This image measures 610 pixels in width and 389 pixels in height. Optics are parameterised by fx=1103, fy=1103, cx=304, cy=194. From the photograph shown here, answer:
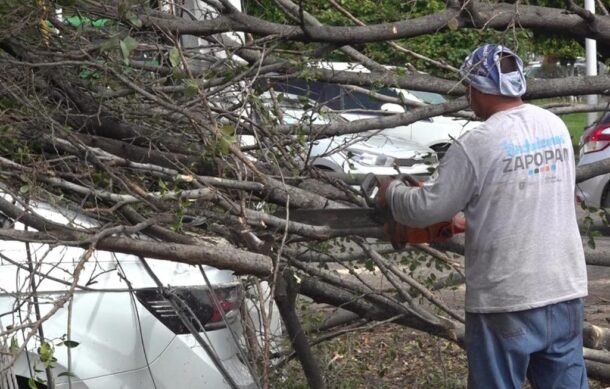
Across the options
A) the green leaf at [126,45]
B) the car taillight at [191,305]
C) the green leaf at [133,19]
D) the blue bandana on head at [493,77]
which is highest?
the green leaf at [133,19]

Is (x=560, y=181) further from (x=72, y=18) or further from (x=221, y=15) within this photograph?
(x=72, y=18)

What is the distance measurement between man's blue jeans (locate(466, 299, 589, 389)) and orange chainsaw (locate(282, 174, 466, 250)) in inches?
14.4

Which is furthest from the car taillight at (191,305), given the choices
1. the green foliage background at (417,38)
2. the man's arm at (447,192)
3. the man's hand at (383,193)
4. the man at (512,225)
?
the green foliage background at (417,38)

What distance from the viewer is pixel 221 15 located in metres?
5.17

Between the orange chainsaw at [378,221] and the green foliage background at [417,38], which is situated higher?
the green foliage background at [417,38]

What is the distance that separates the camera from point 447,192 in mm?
3996

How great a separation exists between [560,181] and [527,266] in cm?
35

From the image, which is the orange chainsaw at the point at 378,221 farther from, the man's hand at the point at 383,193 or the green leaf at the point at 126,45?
the green leaf at the point at 126,45

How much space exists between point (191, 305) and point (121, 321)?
1.10 feet

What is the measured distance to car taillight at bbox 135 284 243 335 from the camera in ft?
15.3

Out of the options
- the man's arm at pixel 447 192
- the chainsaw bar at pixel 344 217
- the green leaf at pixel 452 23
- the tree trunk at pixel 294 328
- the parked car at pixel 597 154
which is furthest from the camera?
the parked car at pixel 597 154

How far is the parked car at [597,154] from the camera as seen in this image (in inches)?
427

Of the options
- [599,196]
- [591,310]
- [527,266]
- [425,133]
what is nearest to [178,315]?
[527,266]

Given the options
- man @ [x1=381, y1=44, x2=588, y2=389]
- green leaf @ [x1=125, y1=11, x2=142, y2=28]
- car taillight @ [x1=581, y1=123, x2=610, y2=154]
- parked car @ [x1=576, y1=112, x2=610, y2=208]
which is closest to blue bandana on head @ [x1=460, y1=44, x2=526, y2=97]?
man @ [x1=381, y1=44, x2=588, y2=389]
